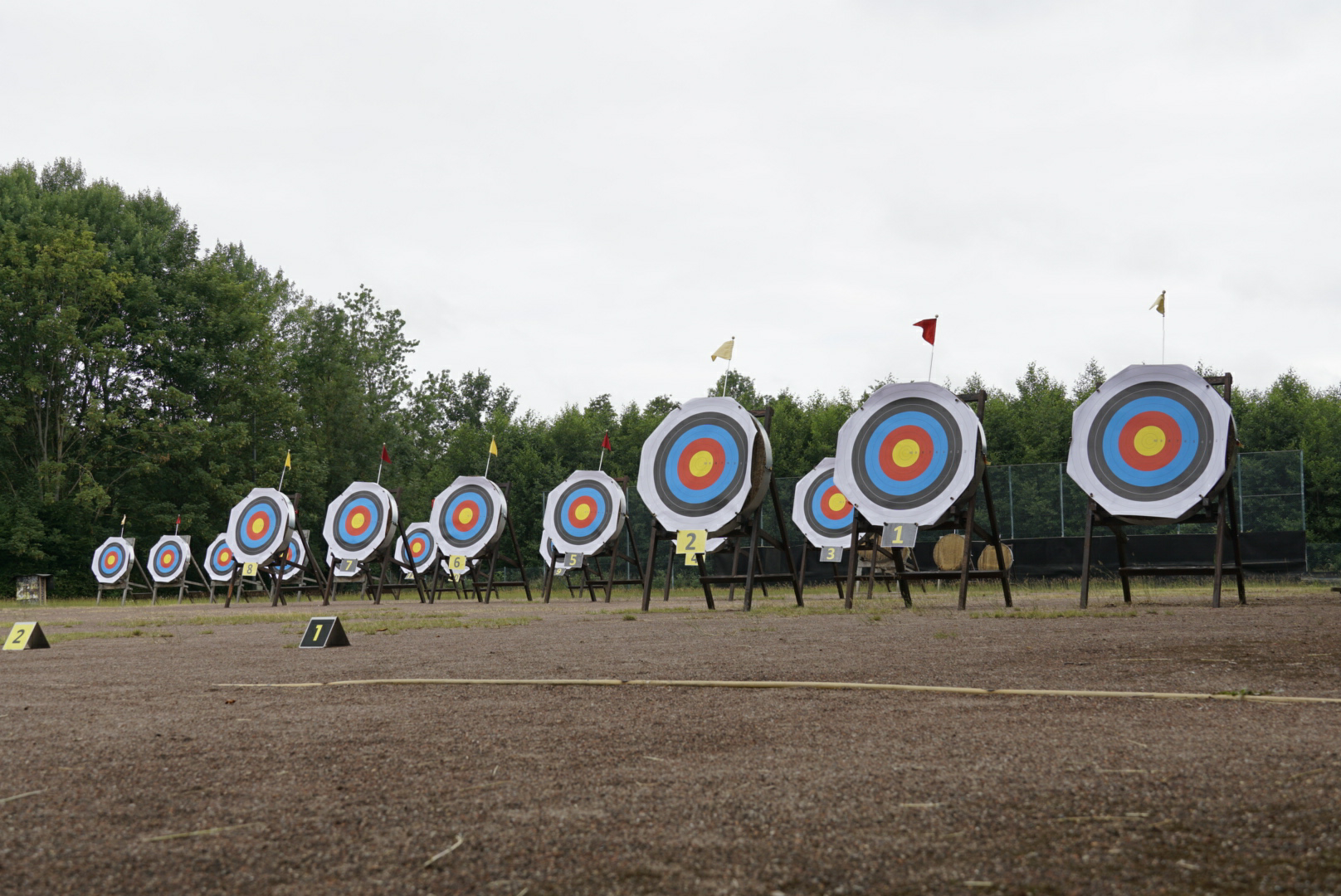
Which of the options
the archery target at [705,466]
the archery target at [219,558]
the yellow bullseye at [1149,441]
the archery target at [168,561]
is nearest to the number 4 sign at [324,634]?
the archery target at [705,466]

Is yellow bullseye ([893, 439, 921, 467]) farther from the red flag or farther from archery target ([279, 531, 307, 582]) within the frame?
archery target ([279, 531, 307, 582])

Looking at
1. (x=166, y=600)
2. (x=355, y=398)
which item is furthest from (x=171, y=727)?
(x=355, y=398)

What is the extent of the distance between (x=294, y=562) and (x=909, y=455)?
16.5 metres

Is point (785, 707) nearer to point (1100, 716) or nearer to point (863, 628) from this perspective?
point (1100, 716)

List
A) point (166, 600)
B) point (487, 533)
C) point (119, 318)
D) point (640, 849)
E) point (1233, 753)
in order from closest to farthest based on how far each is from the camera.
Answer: point (640, 849), point (1233, 753), point (487, 533), point (166, 600), point (119, 318)

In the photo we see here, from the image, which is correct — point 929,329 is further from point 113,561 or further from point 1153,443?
point 113,561

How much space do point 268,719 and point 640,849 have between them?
1879 mm

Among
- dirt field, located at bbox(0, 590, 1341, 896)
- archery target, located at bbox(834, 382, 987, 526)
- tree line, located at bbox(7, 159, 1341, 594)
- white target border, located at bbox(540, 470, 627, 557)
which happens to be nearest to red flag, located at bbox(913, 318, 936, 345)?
archery target, located at bbox(834, 382, 987, 526)

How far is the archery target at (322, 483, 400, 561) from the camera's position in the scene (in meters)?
18.4

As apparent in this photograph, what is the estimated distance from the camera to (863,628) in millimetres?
6477

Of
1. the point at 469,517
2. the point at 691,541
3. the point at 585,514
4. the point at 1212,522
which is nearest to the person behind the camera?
the point at 1212,522

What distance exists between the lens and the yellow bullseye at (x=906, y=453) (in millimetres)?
9750

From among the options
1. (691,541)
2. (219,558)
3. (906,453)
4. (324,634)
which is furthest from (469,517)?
(324,634)

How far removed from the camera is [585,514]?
17.5 m
